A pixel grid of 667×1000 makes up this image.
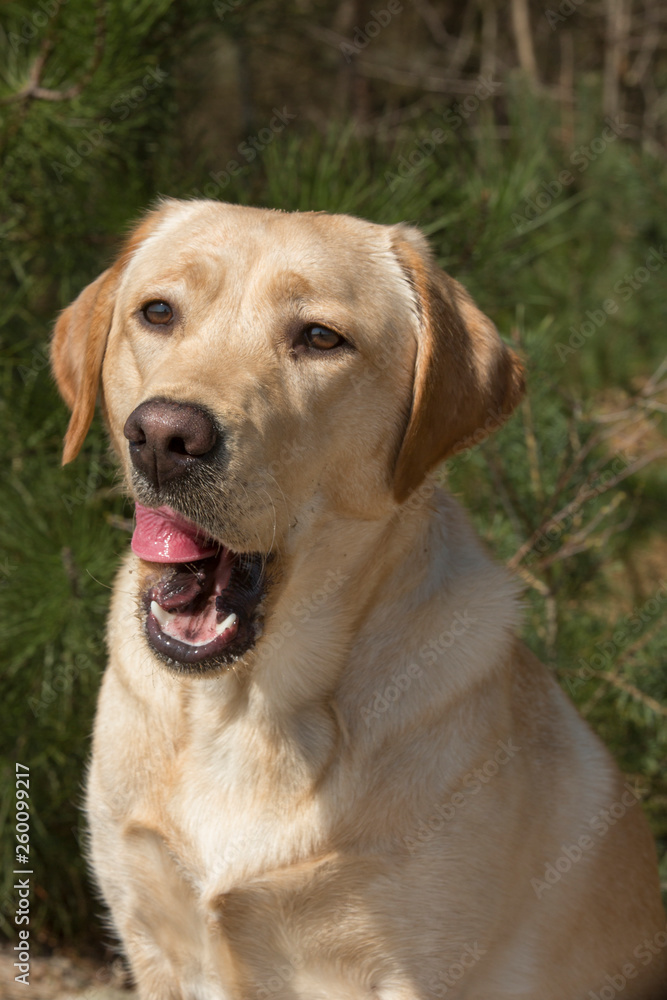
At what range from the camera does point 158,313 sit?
93.0 inches

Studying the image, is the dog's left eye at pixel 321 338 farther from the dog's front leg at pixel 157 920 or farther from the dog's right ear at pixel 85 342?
the dog's front leg at pixel 157 920

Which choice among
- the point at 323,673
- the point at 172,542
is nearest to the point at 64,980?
the point at 323,673

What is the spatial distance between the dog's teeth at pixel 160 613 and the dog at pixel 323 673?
0.7 inches

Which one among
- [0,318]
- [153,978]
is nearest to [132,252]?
[0,318]

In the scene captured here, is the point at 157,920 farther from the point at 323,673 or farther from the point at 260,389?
the point at 260,389

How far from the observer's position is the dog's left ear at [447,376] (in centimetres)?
231

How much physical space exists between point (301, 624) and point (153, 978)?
1031mm

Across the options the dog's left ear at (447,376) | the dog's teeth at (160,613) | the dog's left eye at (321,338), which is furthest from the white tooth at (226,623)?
the dog's left eye at (321,338)

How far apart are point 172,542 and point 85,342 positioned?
75 cm

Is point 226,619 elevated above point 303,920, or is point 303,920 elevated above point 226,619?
point 226,619

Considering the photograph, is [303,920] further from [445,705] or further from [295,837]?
[445,705]

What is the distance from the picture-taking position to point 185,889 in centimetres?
225

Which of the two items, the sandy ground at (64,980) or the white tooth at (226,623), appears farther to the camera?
the sandy ground at (64,980)

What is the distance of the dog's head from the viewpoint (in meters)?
1.99
